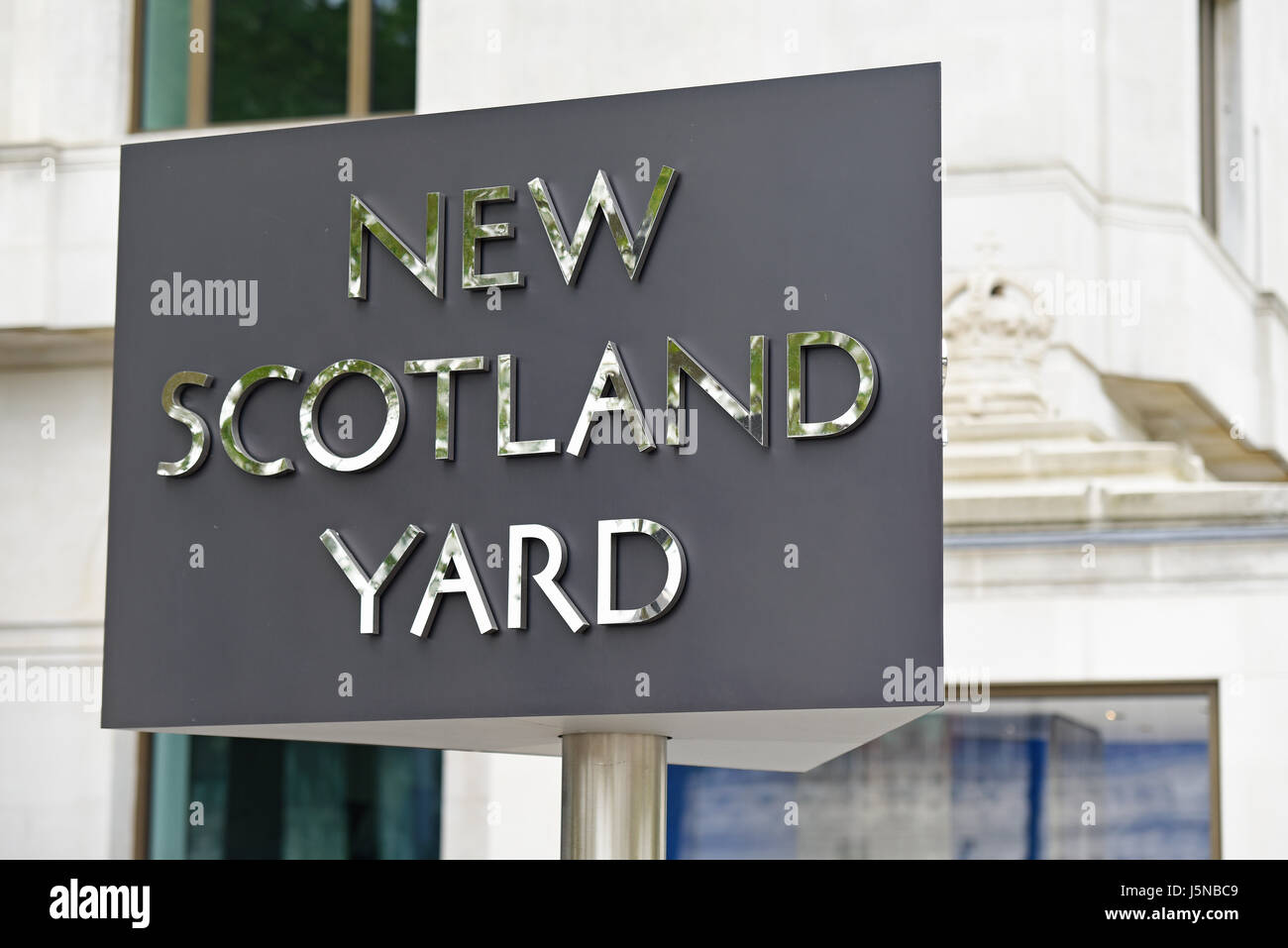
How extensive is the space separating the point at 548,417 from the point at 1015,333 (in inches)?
312

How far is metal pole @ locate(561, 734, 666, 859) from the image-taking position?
646cm

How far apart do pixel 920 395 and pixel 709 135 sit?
1.08 m

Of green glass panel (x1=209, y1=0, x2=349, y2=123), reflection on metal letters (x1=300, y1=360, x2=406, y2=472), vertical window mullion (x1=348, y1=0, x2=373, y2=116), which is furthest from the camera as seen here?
green glass panel (x1=209, y1=0, x2=349, y2=123)

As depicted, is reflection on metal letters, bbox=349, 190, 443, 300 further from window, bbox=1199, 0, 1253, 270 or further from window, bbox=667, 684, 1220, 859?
window, bbox=1199, 0, 1253, 270

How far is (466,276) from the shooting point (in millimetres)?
6254

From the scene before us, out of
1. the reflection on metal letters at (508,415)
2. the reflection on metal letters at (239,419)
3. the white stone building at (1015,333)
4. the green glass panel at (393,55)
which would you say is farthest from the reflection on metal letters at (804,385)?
the green glass panel at (393,55)

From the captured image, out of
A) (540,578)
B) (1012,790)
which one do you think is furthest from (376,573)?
(1012,790)

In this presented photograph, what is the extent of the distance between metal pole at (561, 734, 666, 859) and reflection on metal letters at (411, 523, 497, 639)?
67 cm

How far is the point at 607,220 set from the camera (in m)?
6.12

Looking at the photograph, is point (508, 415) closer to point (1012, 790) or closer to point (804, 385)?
point (804, 385)

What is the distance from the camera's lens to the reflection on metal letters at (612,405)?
5977mm

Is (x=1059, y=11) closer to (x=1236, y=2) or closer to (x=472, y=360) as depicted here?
(x=1236, y=2)

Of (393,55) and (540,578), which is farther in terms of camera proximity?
(393,55)

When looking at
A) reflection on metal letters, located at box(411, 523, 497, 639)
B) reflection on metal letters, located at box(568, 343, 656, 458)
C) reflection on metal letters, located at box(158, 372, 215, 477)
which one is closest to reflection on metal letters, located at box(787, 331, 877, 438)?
reflection on metal letters, located at box(568, 343, 656, 458)
